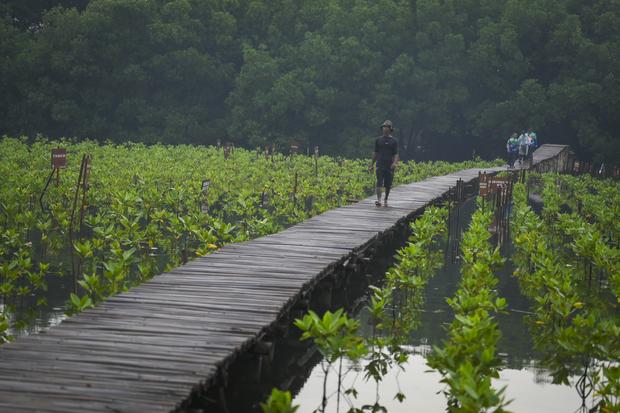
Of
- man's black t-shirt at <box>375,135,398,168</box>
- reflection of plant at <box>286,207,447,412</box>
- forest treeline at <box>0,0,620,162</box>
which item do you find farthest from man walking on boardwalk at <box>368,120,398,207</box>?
forest treeline at <box>0,0,620,162</box>

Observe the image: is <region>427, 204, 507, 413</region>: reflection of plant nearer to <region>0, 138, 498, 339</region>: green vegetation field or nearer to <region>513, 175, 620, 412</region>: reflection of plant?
<region>513, 175, 620, 412</region>: reflection of plant

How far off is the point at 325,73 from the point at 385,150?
31234 millimetres

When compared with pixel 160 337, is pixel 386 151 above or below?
above

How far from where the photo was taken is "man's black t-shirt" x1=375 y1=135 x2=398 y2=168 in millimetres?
19442

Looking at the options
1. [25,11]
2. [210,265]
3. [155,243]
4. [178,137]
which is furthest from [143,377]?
[25,11]

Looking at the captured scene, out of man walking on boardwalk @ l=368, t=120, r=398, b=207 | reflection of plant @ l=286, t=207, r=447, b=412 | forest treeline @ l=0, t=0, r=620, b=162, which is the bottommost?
reflection of plant @ l=286, t=207, r=447, b=412

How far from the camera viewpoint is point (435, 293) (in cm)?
1609

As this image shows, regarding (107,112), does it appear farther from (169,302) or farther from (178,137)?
(169,302)

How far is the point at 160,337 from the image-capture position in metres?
8.88

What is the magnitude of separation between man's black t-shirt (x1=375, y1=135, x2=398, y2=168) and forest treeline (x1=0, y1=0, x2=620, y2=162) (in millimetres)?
28592

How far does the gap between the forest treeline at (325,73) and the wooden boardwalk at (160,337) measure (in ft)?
117

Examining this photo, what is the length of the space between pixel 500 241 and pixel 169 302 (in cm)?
1454

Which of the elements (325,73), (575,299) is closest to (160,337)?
(575,299)

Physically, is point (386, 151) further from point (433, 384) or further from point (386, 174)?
point (433, 384)
